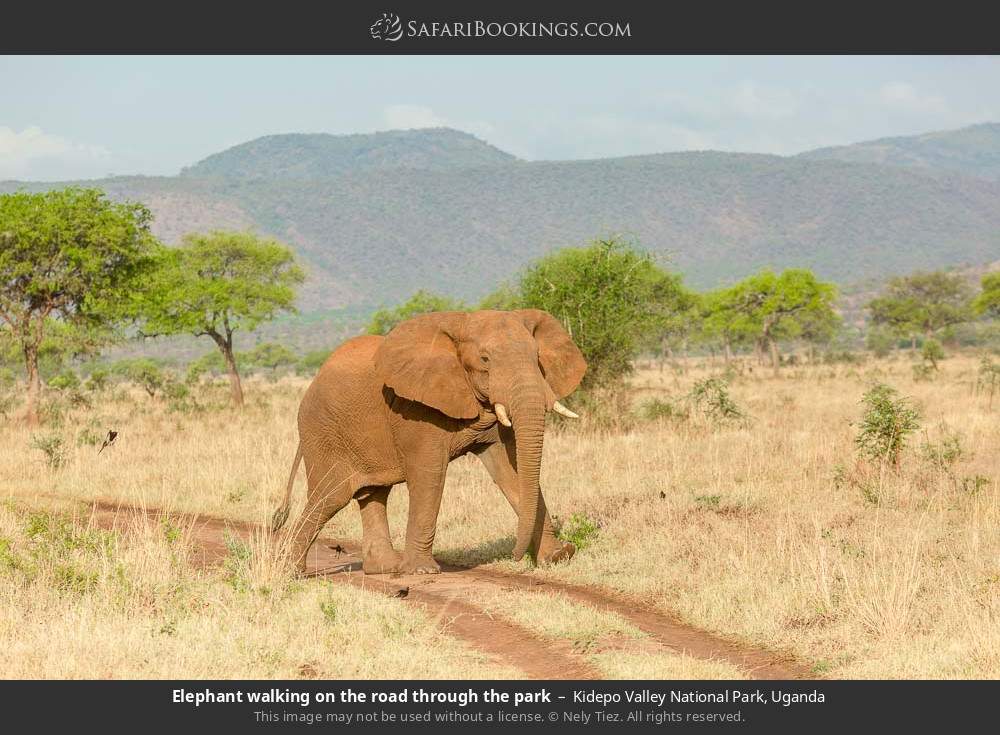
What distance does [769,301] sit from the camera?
2500 inches

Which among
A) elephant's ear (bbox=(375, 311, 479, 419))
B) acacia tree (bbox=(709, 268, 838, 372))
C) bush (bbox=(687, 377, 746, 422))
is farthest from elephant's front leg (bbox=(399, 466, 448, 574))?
acacia tree (bbox=(709, 268, 838, 372))

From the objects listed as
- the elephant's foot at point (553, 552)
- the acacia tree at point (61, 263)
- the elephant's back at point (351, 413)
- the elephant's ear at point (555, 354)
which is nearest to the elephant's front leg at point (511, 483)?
the elephant's foot at point (553, 552)

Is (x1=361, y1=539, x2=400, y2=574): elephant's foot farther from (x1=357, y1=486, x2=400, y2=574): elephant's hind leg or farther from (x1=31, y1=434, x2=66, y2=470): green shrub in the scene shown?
(x1=31, y1=434, x2=66, y2=470): green shrub

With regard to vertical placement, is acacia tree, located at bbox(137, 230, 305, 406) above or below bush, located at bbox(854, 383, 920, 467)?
above

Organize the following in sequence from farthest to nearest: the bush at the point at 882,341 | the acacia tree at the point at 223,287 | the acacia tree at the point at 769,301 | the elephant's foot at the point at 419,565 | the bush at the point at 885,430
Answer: the bush at the point at 882,341 < the acacia tree at the point at 769,301 < the acacia tree at the point at 223,287 < the bush at the point at 885,430 < the elephant's foot at the point at 419,565

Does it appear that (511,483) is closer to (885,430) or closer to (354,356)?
(354,356)

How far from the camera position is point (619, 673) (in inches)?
315

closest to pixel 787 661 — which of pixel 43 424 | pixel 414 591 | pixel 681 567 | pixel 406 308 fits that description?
pixel 681 567

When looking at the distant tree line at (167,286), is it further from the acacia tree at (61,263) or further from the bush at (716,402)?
the bush at (716,402)

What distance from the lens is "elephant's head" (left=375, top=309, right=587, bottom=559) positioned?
34.7 ft

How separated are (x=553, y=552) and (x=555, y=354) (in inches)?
76.7

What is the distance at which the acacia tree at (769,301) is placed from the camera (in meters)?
63.3

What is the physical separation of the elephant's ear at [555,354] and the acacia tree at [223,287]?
88.1 feet

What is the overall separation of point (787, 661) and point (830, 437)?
1146 centimetres
